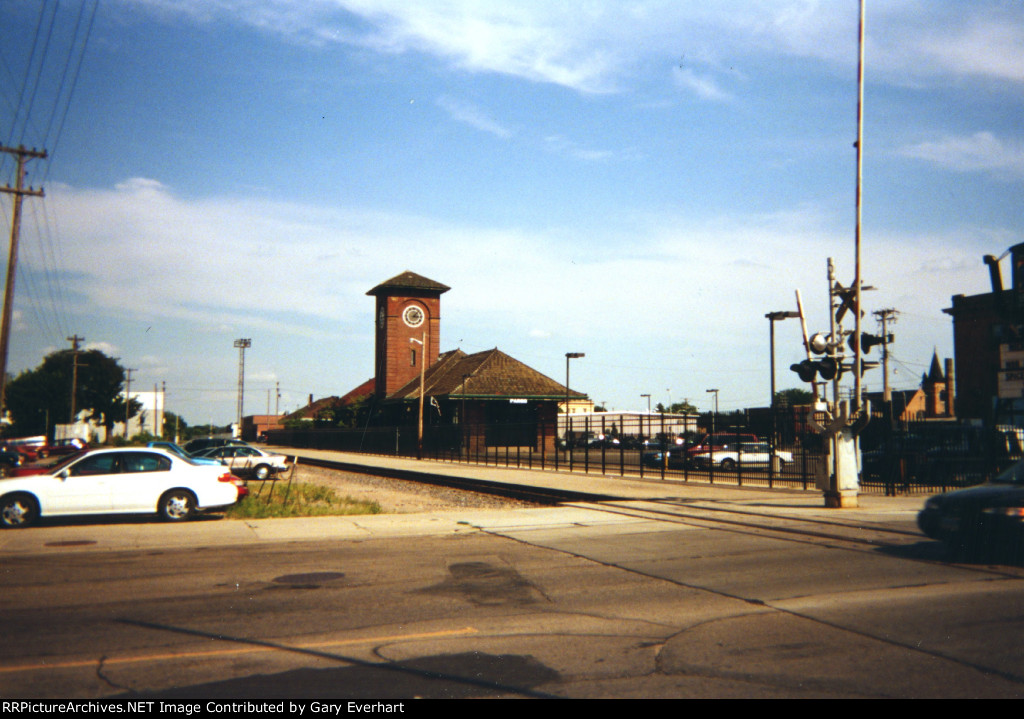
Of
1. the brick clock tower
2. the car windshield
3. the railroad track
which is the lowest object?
the railroad track

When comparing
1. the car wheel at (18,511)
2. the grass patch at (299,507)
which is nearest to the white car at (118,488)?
the car wheel at (18,511)

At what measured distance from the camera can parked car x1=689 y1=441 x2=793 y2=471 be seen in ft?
76.2

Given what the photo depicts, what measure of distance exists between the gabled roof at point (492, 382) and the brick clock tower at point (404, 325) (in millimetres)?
7861

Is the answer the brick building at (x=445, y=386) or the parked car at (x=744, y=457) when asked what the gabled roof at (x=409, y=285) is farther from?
the parked car at (x=744, y=457)

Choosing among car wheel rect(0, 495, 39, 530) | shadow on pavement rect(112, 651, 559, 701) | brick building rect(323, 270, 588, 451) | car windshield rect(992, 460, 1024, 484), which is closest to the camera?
shadow on pavement rect(112, 651, 559, 701)

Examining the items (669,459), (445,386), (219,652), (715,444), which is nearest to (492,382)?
(445,386)

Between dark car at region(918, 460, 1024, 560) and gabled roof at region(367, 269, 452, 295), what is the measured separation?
68.3 m

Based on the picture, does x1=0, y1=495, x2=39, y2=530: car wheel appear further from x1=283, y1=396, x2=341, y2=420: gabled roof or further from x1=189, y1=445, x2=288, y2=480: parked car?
x1=283, y1=396, x2=341, y2=420: gabled roof

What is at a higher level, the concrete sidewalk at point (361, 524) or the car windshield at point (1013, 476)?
the car windshield at point (1013, 476)

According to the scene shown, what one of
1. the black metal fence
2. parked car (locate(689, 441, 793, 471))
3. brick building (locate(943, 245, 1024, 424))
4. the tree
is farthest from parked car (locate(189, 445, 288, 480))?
the tree

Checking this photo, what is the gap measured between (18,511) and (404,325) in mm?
63252

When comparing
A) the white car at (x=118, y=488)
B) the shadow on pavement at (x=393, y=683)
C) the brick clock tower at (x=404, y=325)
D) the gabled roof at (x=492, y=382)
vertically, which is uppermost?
the brick clock tower at (x=404, y=325)

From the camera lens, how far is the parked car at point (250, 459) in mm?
32438
